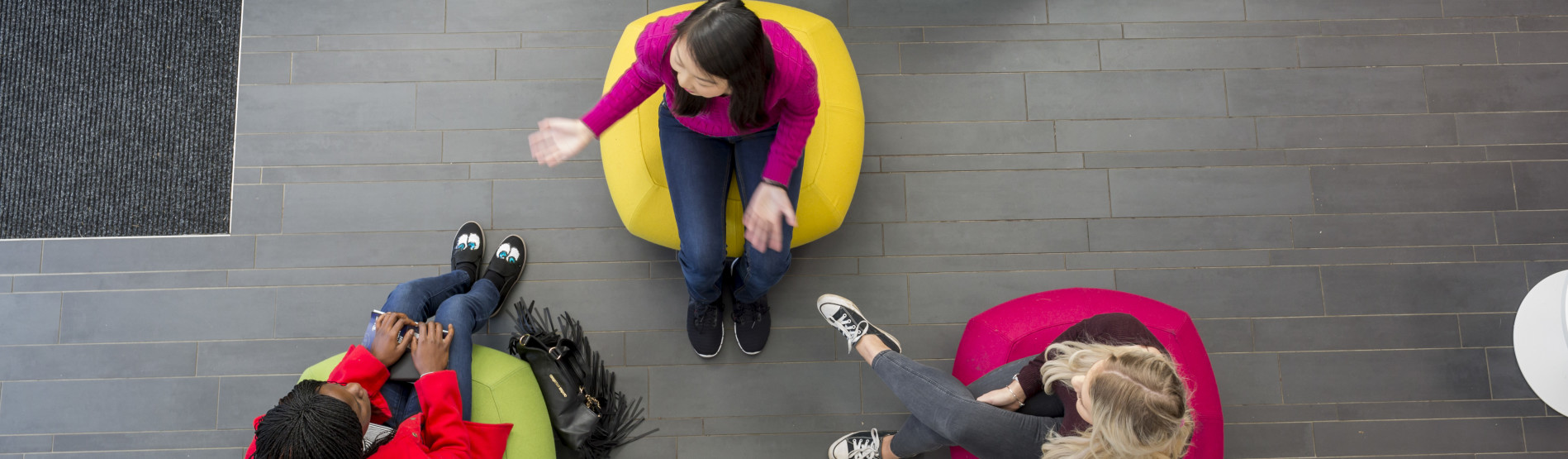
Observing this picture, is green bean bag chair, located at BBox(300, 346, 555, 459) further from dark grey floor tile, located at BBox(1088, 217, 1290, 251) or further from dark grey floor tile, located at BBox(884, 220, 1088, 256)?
dark grey floor tile, located at BBox(1088, 217, 1290, 251)

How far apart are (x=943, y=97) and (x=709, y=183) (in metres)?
1.14

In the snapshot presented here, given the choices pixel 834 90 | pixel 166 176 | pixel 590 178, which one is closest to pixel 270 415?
pixel 590 178

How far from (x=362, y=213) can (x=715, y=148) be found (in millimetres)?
1497

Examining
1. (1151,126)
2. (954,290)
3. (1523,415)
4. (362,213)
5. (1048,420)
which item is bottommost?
(1523,415)

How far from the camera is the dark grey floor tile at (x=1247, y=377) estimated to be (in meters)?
2.70

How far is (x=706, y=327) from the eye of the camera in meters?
2.62

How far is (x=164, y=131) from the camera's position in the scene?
2.75m

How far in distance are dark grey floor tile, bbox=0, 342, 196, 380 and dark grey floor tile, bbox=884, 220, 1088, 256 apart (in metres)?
2.63

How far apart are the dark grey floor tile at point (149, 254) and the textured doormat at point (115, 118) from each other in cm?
4

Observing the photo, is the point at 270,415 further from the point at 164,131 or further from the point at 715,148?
the point at 164,131

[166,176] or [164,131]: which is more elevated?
[164,131]

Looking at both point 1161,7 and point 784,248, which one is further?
point 1161,7

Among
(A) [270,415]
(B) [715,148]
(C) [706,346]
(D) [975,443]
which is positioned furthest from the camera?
(C) [706,346]

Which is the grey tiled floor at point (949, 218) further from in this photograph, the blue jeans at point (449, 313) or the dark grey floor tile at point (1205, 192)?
the blue jeans at point (449, 313)
